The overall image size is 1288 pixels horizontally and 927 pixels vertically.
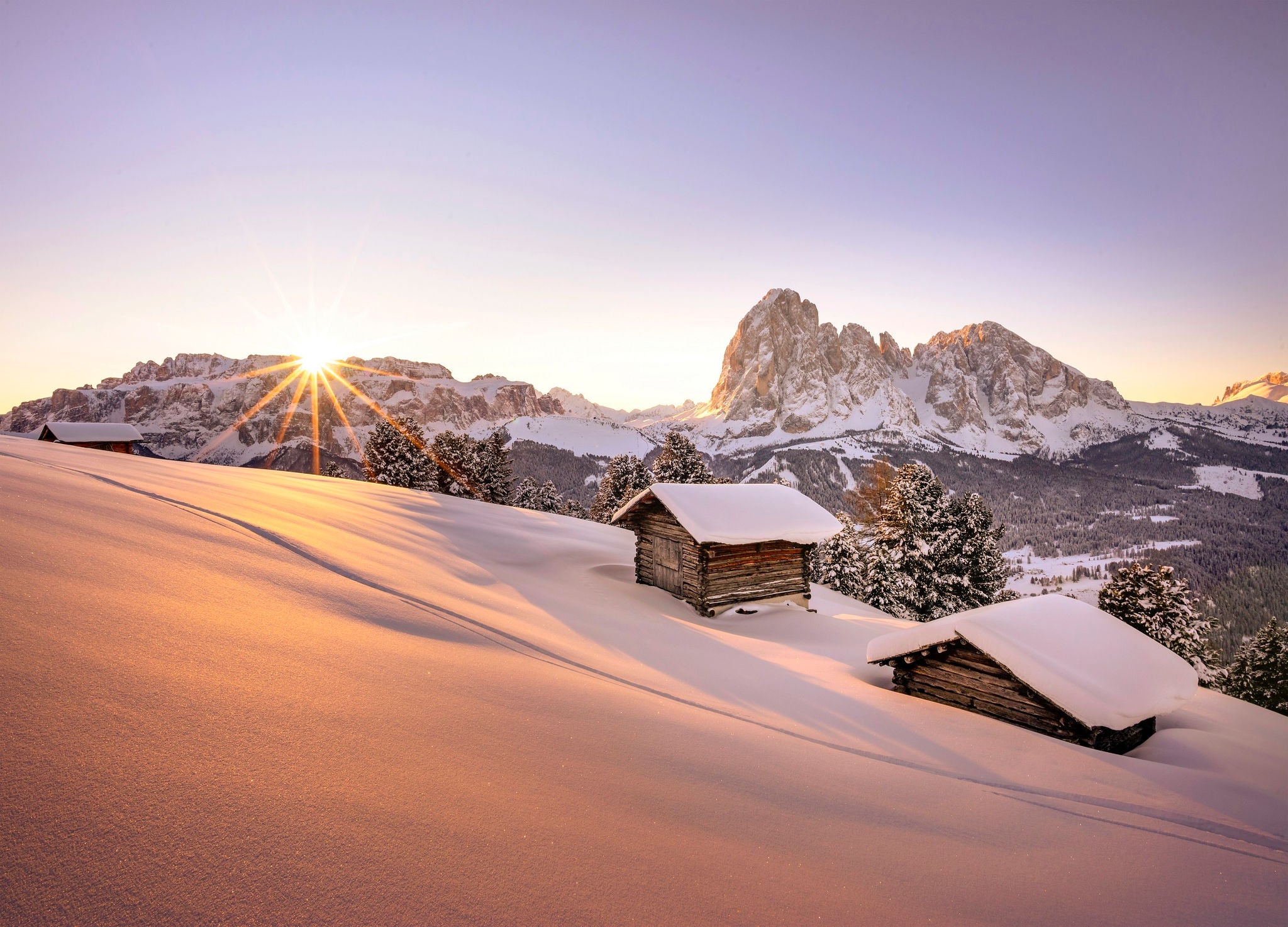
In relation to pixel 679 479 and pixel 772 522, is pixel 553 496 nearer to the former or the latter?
pixel 679 479

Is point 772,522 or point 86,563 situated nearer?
point 86,563

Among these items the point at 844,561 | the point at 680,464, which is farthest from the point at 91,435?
the point at 844,561

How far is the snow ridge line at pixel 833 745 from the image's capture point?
180 inches

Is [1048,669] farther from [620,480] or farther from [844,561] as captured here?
[620,480]

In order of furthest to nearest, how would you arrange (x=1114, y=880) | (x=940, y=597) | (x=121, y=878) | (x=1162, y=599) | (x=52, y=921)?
(x=940, y=597), (x=1162, y=599), (x=1114, y=880), (x=121, y=878), (x=52, y=921)

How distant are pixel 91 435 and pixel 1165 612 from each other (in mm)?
59388

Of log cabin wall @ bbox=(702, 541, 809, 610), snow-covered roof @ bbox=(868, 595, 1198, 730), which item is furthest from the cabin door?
snow-covered roof @ bbox=(868, 595, 1198, 730)

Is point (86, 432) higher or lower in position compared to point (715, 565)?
higher

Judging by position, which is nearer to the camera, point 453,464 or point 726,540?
point 726,540

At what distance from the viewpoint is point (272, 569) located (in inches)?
234

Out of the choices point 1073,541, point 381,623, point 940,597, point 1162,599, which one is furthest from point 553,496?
point 1073,541

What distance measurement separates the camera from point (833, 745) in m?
5.28

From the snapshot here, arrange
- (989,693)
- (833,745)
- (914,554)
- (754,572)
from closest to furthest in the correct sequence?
(833,745)
(989,693)
(754,572)
(914,554)

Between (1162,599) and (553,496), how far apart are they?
39258 millimetres
